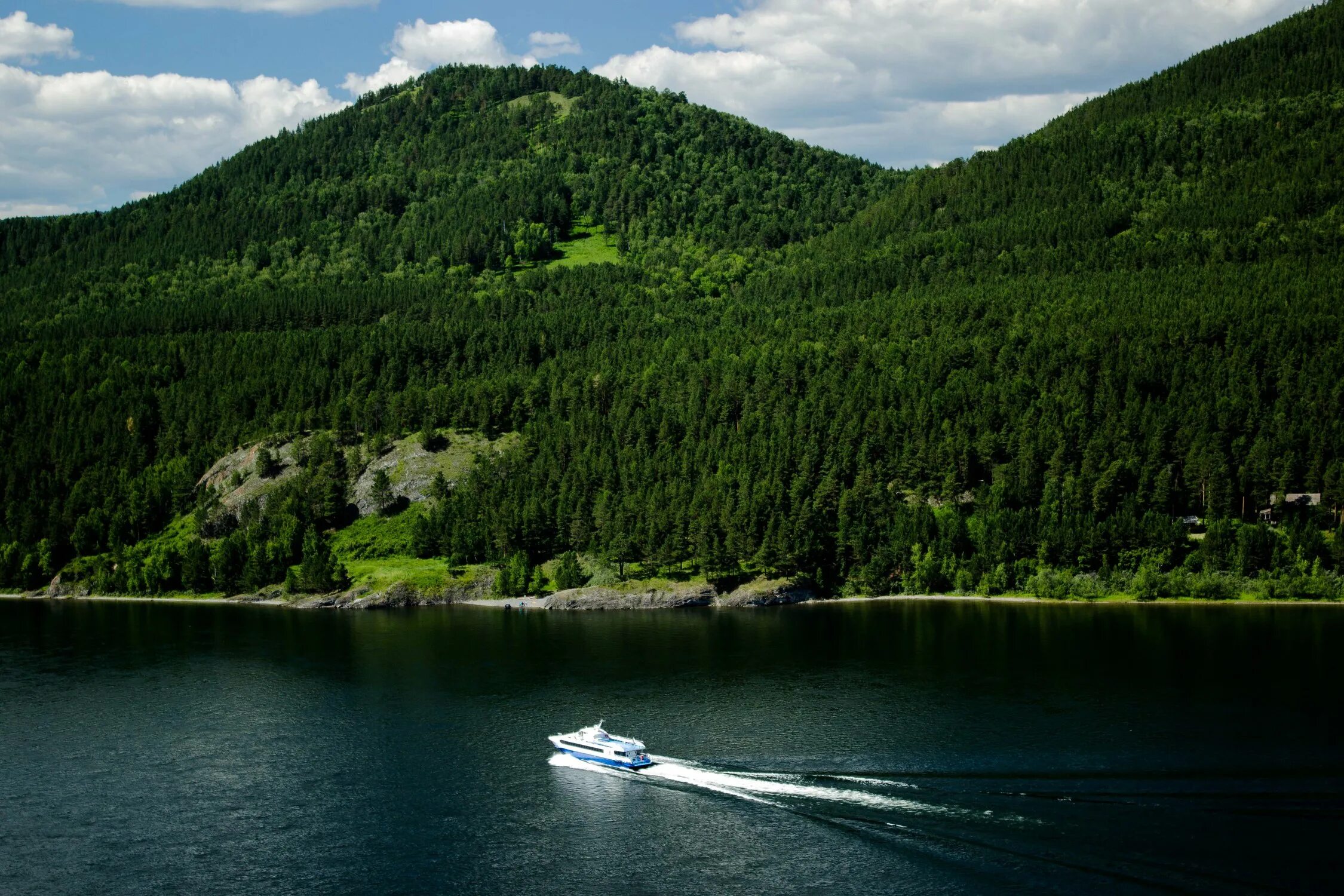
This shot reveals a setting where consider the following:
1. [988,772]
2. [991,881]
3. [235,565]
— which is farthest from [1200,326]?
[235,565]

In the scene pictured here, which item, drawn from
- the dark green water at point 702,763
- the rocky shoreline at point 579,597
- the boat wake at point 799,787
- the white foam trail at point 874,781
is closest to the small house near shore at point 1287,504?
the dark green water at point 702,763

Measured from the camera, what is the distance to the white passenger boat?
89000 mm

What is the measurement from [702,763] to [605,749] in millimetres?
7926

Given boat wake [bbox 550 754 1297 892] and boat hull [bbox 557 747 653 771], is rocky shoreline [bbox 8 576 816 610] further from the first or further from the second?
boat wake [bbox 550 754 1297 892]

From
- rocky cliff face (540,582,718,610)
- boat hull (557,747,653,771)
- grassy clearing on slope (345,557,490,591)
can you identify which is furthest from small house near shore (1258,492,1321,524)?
grassy clearing on slope (345,557,490,591)

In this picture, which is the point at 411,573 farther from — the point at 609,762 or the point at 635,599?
the point at 609,762

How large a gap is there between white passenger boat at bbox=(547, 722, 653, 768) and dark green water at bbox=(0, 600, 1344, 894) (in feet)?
4.48

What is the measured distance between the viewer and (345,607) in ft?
584

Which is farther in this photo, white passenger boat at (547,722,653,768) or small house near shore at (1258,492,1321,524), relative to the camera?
small house near shore at (1258,492,1321,524)

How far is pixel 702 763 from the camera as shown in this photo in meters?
88.1

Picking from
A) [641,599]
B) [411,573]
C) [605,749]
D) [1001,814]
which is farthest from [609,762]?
[411,573]

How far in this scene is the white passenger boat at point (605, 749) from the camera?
292ft

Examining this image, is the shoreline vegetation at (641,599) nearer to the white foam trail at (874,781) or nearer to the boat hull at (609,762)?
the boat hull at (609,762)

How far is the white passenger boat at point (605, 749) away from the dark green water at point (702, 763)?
1.36m
